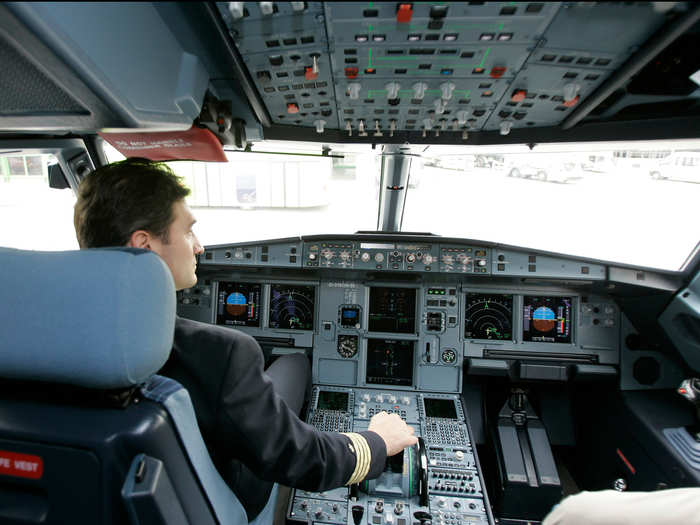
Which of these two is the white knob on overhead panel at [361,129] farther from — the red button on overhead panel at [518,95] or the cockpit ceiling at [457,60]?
the red button on overhead panel at [518,95]

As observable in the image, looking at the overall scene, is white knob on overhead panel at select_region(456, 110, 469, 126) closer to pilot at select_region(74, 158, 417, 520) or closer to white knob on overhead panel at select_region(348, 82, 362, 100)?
white knob on overhead panel at select_region(348, 82, 362, 100)

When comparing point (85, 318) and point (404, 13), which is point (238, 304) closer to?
point (85, 318)

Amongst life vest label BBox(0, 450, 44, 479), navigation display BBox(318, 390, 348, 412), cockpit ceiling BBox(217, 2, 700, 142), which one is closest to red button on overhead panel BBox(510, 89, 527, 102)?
cockpit ceiling BBox(217, 2, 700, 142)

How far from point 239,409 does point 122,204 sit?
67cm

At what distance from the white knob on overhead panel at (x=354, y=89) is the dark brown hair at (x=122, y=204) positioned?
27.4 inches

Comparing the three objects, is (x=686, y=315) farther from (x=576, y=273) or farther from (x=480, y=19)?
(x=480, y=19)

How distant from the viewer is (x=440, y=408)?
281 centimetres

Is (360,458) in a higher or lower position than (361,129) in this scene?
lower

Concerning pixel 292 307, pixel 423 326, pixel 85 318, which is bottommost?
pixel 423 326

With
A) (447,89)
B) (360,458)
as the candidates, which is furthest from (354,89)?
(360,458)

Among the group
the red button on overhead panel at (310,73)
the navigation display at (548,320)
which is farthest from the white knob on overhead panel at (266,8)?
the navigation display at (548,320)

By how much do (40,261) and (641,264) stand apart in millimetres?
2995

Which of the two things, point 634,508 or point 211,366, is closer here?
point 634,508

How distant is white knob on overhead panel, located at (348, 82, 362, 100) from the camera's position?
1.36m
